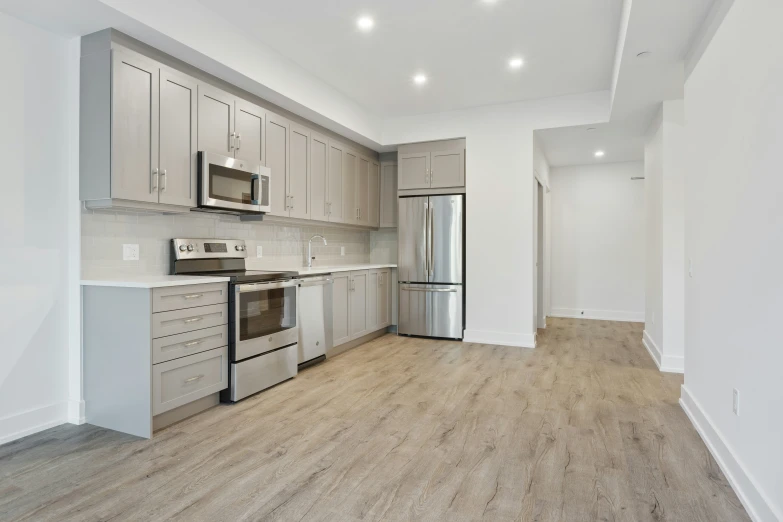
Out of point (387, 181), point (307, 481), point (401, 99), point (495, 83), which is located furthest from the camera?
point (387, 181)

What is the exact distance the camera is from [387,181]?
6094 mm

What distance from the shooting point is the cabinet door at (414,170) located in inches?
218

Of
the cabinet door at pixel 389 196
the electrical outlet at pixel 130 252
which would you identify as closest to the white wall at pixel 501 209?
the cabinet door at pixel 389 196

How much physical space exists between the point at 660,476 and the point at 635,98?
327 centimetres

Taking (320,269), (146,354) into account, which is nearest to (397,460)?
(146,354)

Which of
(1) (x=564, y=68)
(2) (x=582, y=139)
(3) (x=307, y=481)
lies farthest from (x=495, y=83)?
(3) (x=307, y=481)

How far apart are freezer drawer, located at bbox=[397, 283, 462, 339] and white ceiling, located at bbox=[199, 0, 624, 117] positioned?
223cm

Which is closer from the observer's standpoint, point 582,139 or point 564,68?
point 564,68

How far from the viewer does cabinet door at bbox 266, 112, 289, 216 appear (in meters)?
4.03

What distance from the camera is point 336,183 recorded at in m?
5.11

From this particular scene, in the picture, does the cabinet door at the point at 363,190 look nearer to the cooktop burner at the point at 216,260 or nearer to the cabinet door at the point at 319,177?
the cabinet door at the point at 319,177

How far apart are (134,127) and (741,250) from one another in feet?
11.2

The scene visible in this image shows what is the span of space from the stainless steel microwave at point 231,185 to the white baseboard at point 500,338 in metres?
2.81

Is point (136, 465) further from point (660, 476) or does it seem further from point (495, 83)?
point (495, 83)
